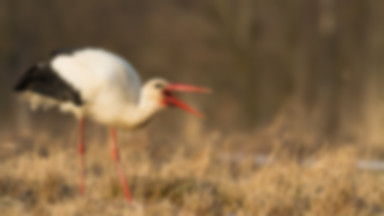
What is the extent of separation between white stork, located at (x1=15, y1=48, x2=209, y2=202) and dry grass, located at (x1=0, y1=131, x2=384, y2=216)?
21cm

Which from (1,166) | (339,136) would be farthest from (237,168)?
(339,136)

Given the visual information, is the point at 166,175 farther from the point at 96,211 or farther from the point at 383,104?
the point at 383,104

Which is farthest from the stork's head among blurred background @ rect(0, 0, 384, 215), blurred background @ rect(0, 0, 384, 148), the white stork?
blurred background @ rect(0, 0, 384, 148)

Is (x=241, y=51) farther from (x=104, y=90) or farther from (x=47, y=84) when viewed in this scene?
(x=104, y=90)

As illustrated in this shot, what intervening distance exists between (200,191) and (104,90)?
1144 mm

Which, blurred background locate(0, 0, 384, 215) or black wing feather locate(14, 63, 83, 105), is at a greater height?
blurred background locate(0, 0, 384, 215)

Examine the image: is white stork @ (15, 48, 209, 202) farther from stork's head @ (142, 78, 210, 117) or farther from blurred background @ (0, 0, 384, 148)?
blurred background @ (0, 0, 384, 148)

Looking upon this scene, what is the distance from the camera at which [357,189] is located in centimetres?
617

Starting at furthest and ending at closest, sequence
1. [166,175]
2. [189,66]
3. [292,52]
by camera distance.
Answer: [189,66] → [292,52] → [166,175]

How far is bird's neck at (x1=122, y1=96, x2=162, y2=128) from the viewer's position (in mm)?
5750

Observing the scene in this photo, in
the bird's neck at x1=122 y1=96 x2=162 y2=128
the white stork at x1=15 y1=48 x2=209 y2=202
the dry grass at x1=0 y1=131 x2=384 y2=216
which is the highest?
the white stork at x1=15 y1=48 x2=209 y2=202

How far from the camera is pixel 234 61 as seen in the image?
557 inches

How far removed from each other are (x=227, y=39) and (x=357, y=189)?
8.46 meters

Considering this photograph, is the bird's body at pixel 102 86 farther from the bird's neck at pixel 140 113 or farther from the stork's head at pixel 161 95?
the stork's head at pixel 161 95
